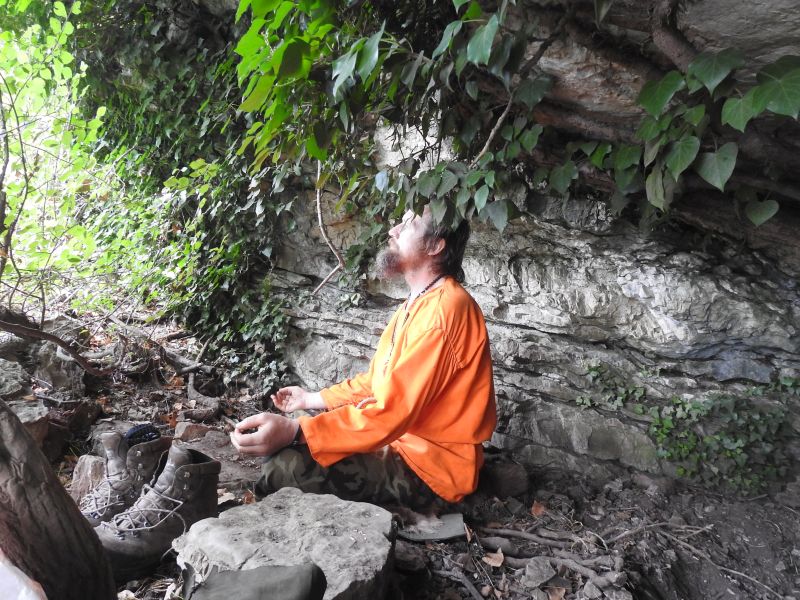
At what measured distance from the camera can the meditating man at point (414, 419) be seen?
219 centimetres

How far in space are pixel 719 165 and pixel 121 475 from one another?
2.68 meters

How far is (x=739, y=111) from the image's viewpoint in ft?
4.78

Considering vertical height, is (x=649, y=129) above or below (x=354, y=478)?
above

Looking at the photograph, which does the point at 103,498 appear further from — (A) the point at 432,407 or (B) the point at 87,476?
(A) the point at 432,407

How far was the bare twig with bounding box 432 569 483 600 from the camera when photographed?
6.54ft

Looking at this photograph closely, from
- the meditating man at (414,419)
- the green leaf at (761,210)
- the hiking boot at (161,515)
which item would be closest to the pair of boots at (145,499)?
the hiking boot at (161,515)

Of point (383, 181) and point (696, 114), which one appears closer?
point (696, 114)

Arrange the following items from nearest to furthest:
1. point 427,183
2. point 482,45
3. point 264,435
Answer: point 482,45
point 264,435
point 427,183

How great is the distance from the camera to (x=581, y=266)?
3.29m

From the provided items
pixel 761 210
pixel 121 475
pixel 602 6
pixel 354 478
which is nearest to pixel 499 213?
pixel 602 6

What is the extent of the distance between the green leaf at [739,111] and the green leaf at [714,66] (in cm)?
7

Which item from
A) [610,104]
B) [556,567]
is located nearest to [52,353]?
[556,567]

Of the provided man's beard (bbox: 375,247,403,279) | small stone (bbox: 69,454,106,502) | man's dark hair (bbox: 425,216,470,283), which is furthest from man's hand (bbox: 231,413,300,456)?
man's dark hair (bbox: 425,216,470,283)

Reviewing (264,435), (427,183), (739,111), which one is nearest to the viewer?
(739,111)
